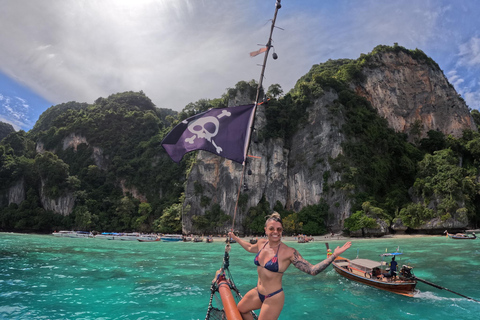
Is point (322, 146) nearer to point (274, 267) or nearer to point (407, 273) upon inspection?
point (407, 273)

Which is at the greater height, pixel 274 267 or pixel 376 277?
pixel 274 267

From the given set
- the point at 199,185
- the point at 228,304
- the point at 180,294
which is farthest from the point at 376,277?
the point at 199,185

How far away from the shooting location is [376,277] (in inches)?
496

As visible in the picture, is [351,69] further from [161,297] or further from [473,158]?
[161,297]

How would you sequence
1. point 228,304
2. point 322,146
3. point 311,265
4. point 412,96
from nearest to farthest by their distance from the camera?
point 311,265 < point 228,304 < point 322,146 < point 412,96

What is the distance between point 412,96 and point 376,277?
2694 inches

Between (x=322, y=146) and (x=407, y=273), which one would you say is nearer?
(x=407, y=273)

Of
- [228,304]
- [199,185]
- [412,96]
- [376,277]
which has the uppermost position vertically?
[412,96]

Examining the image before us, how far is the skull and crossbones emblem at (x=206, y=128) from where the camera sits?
582cm

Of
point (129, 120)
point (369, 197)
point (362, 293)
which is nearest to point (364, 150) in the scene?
point (369, 197)

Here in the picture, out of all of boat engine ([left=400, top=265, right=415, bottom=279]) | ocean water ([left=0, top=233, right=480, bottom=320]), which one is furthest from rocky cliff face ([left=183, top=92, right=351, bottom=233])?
boat engine ([left=400, top=265, right=415, bottom=279])

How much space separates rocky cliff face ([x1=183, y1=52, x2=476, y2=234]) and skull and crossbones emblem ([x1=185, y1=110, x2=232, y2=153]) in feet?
132

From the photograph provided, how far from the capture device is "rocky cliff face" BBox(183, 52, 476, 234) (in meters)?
49.4

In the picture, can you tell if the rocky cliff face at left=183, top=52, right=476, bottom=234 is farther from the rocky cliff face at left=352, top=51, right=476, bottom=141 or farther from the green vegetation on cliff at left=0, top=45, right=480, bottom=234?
the green vegetation on cliff at left=0, top=45, right=480, bottom=234
